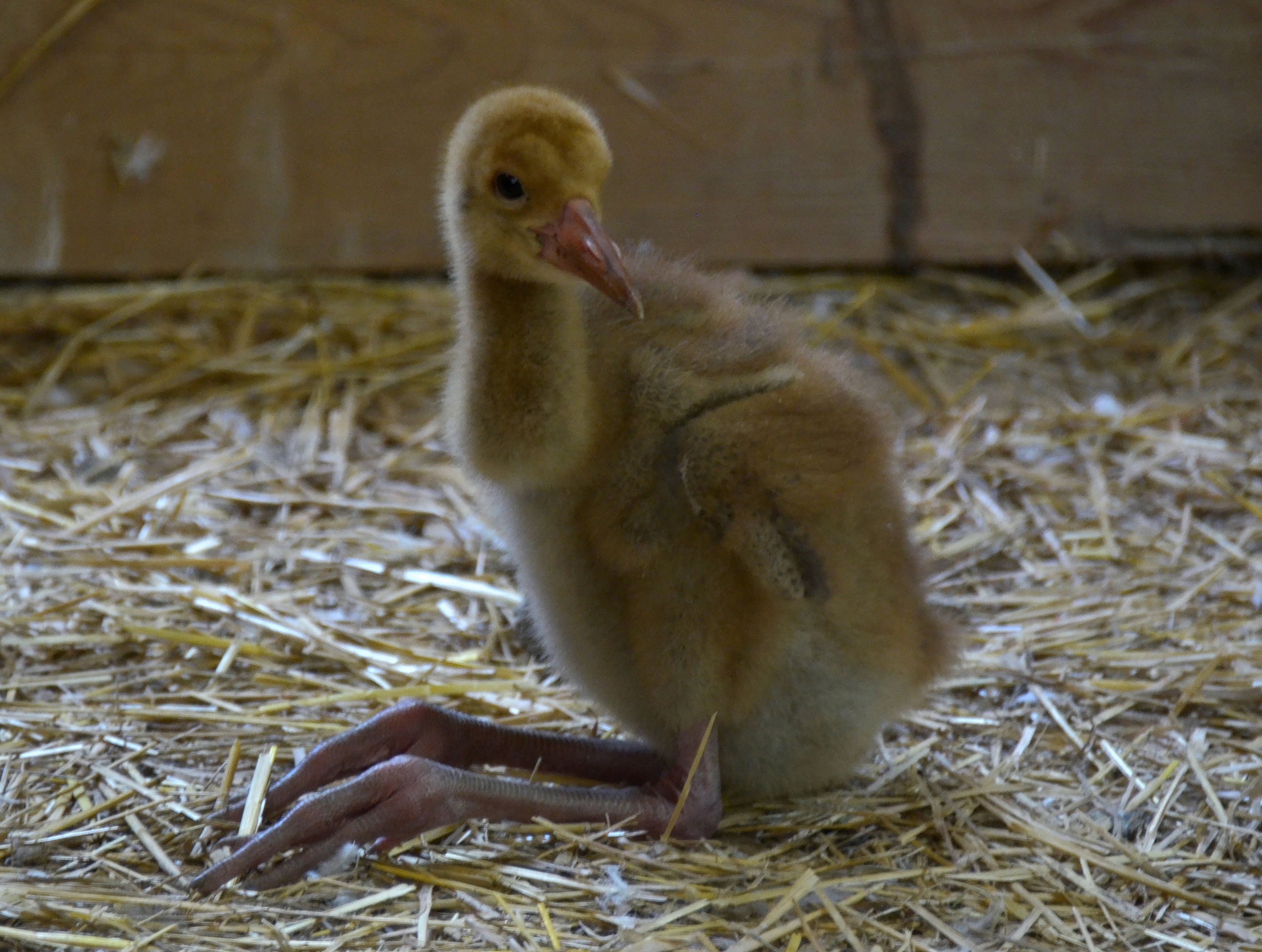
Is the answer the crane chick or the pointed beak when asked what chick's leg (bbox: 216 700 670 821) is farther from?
the pointed beak

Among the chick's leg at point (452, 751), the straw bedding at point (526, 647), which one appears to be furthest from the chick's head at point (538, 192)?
the straw bedding at point (526, 647)

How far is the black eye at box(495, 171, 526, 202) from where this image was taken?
2.22 metres

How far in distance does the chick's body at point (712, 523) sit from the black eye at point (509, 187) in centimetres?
17

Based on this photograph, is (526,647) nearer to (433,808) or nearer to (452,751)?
(452,751)

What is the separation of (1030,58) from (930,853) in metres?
3.05

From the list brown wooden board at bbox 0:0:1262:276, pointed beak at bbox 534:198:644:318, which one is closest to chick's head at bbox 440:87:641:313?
pointed beak at bbox 534:198:644:318

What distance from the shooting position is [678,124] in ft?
14.7

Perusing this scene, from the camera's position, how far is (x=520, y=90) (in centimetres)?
227

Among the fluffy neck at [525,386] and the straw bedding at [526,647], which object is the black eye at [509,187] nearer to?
the fluffy neck at [525,386]

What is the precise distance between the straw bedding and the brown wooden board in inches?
7.7

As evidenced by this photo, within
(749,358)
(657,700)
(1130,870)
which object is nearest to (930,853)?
(1130,870)

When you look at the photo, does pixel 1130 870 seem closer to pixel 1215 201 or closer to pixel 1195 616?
pixel 1195 616

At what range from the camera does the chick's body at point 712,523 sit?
2213 mm

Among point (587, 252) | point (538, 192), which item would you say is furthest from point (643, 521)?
point (538, 192)
